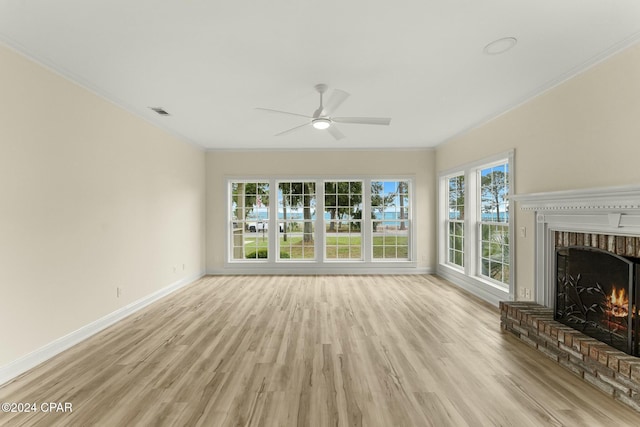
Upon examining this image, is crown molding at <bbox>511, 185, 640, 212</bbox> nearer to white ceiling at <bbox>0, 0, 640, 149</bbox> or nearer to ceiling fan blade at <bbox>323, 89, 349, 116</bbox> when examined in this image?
white ceiling at <bbox>0, 0, 640, 149</bbox>

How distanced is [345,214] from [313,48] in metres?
4.36

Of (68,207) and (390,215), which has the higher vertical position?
(68,207)

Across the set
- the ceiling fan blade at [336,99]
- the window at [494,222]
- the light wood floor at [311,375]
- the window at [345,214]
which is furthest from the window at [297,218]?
the ceiling fan blade at [336,99]

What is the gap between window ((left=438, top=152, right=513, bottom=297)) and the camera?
4.27 meters

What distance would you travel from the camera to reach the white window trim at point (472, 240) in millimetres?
3975

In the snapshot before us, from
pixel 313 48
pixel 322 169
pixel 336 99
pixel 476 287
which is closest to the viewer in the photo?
pixel 313 48

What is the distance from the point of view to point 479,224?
4.91 metres

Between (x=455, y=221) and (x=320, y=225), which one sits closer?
(x=455, y=221)

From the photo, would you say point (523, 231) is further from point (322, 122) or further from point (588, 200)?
point (322, 122)

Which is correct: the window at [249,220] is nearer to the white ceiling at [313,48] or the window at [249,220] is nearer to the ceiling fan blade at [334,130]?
the white ceiling at [313,48]

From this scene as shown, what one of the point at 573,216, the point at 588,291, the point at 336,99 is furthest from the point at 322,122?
the point at 588,291

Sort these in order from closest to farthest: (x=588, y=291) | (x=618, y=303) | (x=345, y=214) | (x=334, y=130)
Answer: (x=618, y=303), (x=588, y=291), (x=334, y=130), (x=345, y=214)

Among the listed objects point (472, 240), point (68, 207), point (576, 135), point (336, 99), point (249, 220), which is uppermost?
point (336, 99)

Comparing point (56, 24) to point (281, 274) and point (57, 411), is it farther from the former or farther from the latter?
point (281, 274)
